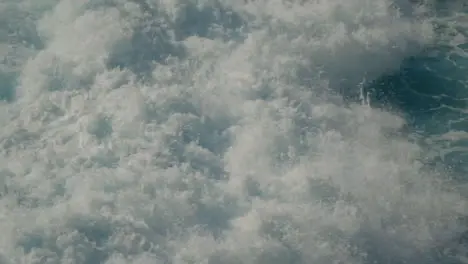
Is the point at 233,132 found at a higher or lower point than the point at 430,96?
lower

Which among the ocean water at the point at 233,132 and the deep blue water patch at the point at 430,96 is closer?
the ocean water at the point at 233,132

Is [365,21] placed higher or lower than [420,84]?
higher

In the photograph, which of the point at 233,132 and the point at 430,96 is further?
the point at 430,96

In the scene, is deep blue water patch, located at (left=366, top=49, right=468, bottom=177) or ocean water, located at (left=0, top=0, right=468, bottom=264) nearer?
ocean water, located at (left=0, top=0, right=468, bottom=264)

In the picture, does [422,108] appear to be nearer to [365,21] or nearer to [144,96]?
[365,21]

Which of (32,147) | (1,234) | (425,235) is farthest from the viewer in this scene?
(32,147)

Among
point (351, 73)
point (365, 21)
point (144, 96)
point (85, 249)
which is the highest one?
point (365, 21)

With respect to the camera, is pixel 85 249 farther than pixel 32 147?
No

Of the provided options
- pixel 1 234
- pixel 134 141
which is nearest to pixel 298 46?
pixel 134 141
